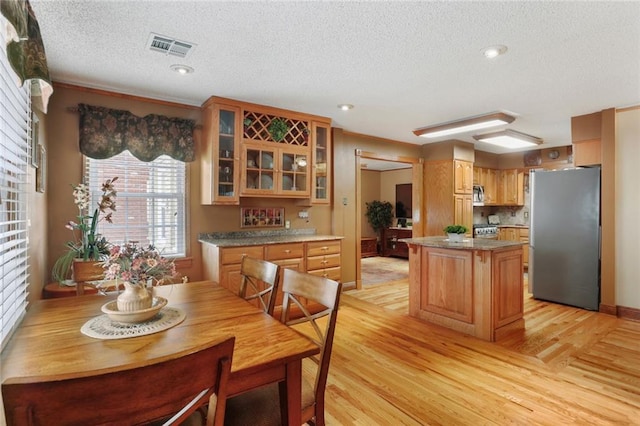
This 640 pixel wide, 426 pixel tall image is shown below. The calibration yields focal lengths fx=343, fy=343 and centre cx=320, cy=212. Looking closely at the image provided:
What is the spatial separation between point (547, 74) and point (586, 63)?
0.93ft

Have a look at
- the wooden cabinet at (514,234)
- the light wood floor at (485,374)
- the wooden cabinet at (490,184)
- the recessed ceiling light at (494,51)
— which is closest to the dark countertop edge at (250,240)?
the light wood floor at (485,374)

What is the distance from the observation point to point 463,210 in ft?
20.1

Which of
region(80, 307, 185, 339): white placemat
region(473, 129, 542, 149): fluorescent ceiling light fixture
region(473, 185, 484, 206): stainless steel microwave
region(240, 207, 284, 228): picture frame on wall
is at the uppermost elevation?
region(473, 129, 542, 149): fluorescent ceiling light fixture

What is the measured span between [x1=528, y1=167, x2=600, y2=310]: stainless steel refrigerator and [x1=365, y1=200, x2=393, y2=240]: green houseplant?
4425 mm

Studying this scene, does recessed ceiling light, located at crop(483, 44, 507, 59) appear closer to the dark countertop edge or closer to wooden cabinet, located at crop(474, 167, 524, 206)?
the dark countertop edge

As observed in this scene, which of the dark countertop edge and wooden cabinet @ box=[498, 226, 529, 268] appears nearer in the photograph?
the dark countertop edge

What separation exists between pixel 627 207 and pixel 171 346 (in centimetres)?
500

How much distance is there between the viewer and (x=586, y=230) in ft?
14.0

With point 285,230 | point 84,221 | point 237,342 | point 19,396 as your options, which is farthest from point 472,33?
point 84,221

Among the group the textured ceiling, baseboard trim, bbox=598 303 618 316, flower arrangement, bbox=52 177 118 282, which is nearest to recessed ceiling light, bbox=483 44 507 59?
the textured ceiling

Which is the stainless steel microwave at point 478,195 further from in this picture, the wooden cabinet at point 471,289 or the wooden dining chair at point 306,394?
the wooden dining chair at point 306,394

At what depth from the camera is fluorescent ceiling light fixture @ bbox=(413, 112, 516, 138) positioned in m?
4.33

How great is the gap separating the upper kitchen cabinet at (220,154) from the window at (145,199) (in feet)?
1.12

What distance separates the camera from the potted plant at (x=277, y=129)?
4141 millimetres
